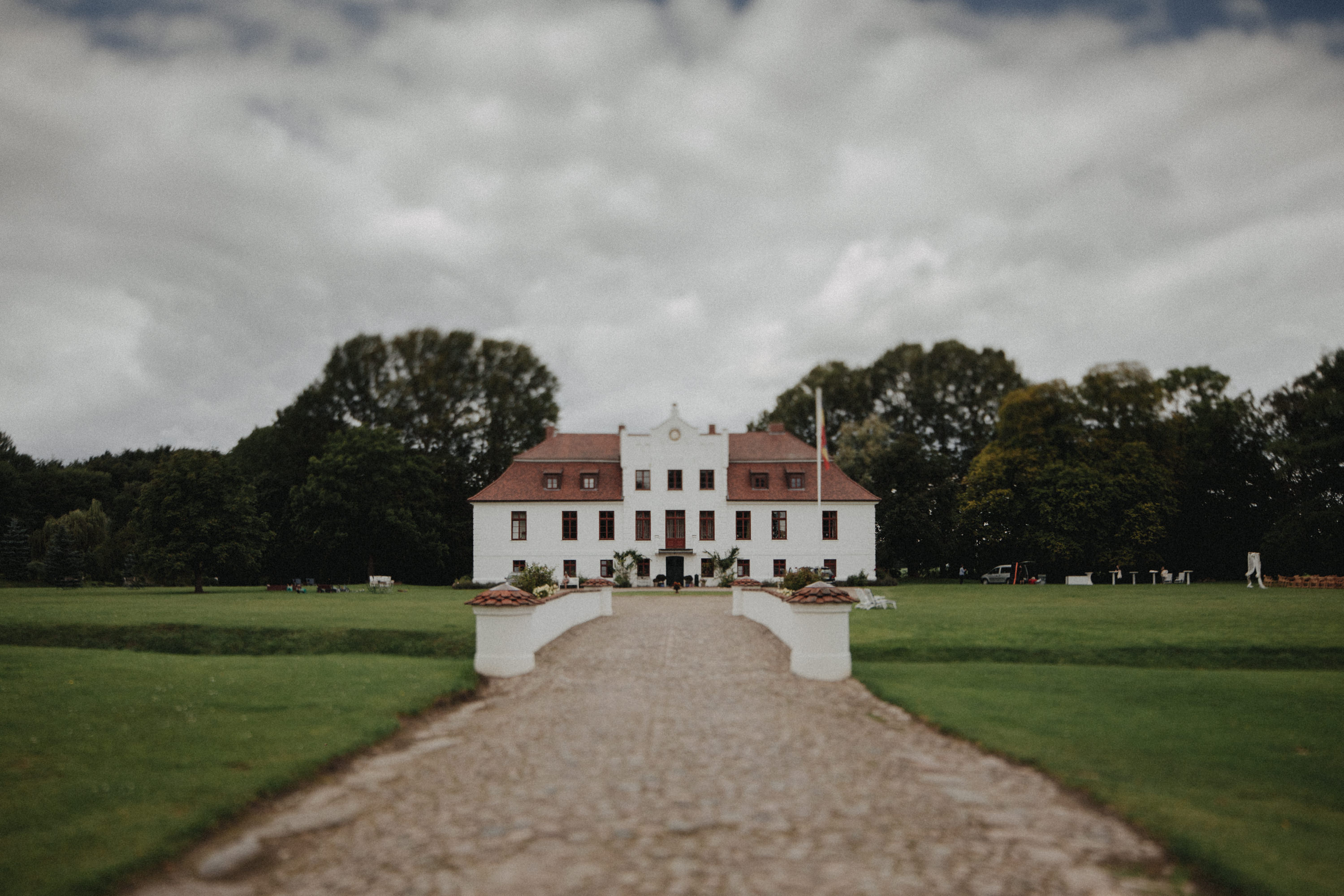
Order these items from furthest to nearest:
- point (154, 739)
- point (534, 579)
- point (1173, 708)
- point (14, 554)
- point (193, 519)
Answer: point (14, 554) → point (193, 519) → point (534, 579) → point (1173, 708) → point (154, 739)

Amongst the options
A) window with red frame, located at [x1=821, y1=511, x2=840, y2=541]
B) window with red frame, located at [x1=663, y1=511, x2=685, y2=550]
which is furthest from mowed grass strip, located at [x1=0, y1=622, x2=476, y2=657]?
window with red frame, located at [x1=821, y1=511, x2=840, y2=541]

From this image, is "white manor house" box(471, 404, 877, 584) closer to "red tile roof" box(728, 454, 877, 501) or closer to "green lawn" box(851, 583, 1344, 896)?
"red tile roof" box(728, 454, 877, 501)

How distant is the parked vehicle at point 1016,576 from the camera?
5012 centimetres

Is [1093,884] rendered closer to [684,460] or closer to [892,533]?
[684,460]

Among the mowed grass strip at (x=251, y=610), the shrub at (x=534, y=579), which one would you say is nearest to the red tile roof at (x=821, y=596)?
the mowed grass strip at (x=251, y=610)

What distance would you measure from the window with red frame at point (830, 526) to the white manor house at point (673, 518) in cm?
5

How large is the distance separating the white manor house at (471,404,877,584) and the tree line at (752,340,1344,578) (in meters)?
5.32

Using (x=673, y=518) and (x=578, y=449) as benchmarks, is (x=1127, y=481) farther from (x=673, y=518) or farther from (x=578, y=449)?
(x=578, y=449)

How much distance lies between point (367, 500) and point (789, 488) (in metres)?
23.2

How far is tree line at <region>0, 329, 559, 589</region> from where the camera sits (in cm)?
4691

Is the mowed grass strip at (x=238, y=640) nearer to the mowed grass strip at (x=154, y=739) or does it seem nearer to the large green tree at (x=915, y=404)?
the mowed grass strip at (x=154, y=739)

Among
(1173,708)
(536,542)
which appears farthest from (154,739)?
(536,542)

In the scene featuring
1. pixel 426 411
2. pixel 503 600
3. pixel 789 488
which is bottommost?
pixel 503 600

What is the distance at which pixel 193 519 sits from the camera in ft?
121
